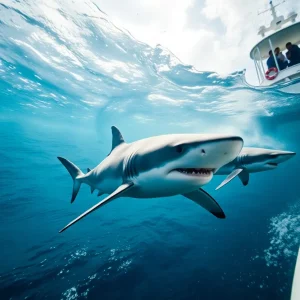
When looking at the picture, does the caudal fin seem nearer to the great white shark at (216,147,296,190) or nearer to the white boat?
the great white shark at (216,147,296,190)

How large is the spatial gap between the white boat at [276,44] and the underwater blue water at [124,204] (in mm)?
3428

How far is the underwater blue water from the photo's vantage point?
6180mm

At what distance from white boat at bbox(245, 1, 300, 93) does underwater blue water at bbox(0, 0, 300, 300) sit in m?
3.43

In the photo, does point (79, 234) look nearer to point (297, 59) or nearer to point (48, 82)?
point (297, 59)

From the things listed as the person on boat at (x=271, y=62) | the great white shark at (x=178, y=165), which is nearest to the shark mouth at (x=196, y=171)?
the great white shark at (x=178, y=165)

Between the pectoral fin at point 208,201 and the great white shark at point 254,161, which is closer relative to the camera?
the pectoral fin at point 208,201

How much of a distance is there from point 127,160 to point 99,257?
6.23m

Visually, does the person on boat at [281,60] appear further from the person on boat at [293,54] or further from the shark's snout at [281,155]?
the shark's snout at [281,155]

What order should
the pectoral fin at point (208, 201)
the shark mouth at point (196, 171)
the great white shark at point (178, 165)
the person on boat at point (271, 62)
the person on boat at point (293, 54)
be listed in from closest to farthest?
the great white shark at point (178, 165) → the shark mouth at point (196, 171) → the pectoral fin at point (208, 201) → the person on boat at point (293, 54) → the person on boat at point (271, 62)

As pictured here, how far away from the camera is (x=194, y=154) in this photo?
2098 mm

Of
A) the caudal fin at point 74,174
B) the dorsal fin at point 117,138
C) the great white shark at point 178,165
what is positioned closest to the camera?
the great white shark at point 178,165

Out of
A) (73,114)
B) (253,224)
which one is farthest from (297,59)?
(73,114)

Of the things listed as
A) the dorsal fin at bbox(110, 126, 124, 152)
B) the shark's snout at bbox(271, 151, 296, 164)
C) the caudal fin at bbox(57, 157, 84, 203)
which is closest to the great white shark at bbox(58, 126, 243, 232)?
the dorsal fin at bbox(110, 126, 124, 152)

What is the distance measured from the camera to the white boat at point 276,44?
Result: 9.52 meters
